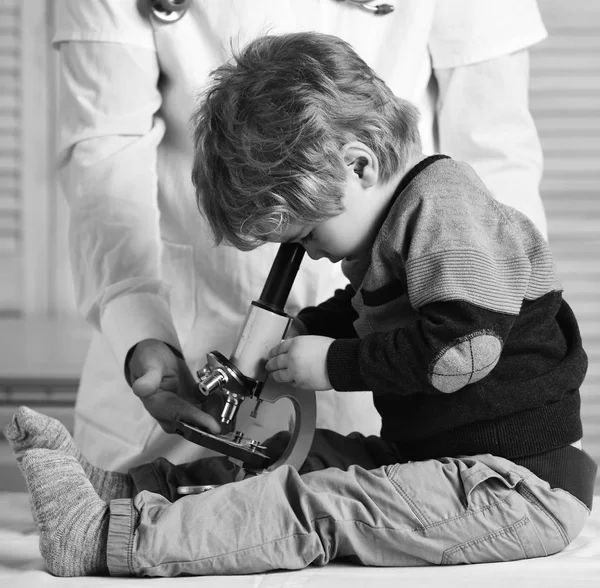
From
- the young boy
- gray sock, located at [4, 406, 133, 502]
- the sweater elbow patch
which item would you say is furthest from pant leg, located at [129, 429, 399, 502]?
the sweater elbow patch

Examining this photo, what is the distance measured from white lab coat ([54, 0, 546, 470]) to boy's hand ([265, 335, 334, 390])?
0.20 meters

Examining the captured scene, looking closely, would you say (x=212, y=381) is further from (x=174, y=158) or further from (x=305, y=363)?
(x=174, y=158)


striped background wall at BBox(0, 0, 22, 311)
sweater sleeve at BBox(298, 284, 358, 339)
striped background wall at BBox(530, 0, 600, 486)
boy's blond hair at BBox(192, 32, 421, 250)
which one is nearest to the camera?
boy's blond hair at BBox(192, 32, 421, 250)

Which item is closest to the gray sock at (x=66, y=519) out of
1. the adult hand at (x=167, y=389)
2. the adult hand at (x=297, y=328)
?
the adult hand at (x=167, y=389)

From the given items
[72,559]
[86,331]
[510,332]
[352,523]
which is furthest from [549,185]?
[72,559]

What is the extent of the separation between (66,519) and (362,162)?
0.50m

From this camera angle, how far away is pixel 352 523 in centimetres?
95

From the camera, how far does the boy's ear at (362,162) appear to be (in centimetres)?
104

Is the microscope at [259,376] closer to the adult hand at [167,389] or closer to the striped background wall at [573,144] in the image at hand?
the adult hand at [167,389]

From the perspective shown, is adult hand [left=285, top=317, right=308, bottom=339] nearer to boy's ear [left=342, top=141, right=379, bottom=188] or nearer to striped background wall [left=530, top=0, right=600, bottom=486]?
boy's ear [left=342, top=141, right=379, bottom=188]

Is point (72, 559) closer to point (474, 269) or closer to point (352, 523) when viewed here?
point (352, 523)

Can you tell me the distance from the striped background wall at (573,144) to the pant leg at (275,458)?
1.44m

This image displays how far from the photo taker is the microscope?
1065 mm

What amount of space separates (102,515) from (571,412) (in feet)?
1.78
